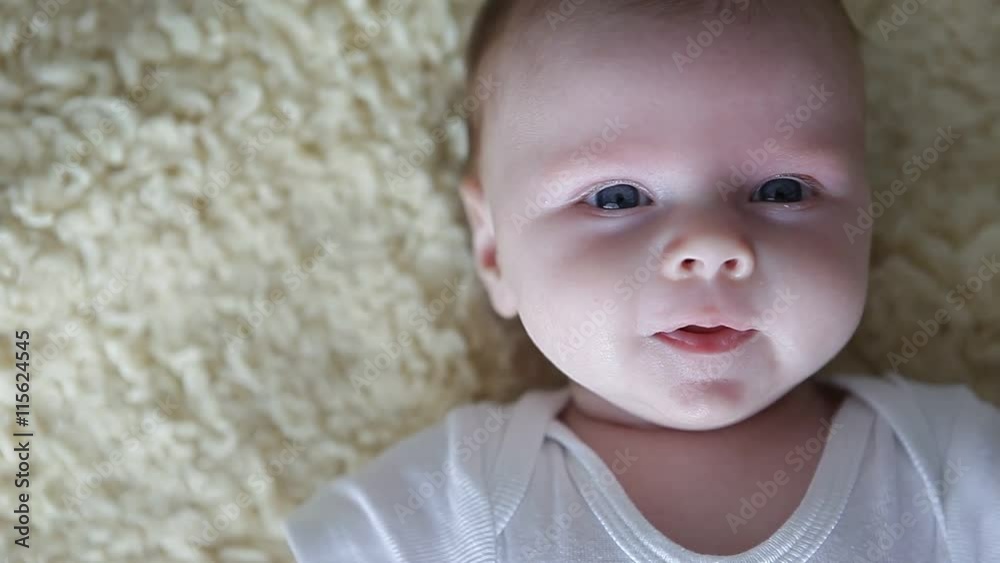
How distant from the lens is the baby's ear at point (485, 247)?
1327 millimetres

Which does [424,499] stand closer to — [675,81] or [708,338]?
[708,338]

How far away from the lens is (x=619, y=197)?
115cm

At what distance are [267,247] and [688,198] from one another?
58 centimetres

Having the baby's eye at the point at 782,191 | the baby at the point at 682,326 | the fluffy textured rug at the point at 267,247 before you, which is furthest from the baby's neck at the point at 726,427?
the baby's eye at the point at 782,191

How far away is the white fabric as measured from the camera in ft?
3.76

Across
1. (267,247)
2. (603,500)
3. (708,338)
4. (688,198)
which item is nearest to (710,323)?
(708,338)

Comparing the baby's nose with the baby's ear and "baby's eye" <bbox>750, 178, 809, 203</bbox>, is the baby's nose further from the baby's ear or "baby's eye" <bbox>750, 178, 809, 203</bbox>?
the baby's ear

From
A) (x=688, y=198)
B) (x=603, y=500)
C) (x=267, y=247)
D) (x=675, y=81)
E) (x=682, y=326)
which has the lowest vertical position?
(x=603, y=500)

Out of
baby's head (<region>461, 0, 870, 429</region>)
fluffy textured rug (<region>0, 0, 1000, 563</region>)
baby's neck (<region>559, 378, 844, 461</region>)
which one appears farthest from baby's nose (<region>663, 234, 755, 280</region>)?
fluffy textured rug (<region>0, 0, 1000, 563</region>)

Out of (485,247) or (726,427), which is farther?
(485,247)

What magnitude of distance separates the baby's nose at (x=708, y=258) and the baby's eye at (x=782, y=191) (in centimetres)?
12

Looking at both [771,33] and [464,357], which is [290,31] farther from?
[771,33]

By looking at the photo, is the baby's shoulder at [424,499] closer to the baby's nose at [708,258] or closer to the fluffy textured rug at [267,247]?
the fluffy textured rug at [267,247]

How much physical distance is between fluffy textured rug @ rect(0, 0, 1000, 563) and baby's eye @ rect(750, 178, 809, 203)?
1.13 feet
